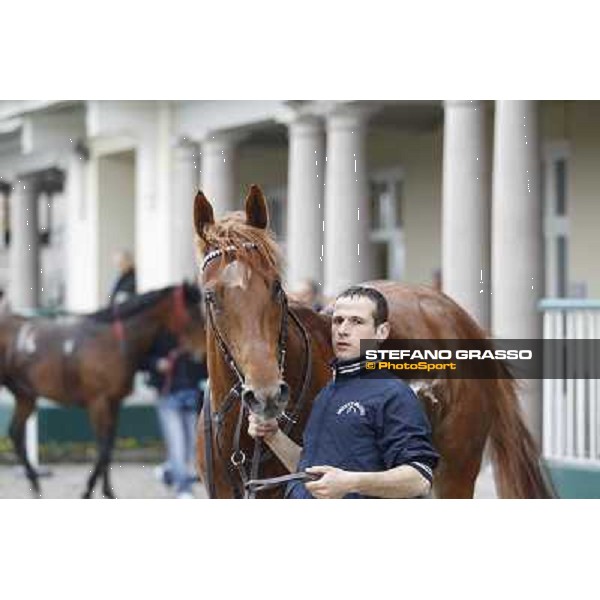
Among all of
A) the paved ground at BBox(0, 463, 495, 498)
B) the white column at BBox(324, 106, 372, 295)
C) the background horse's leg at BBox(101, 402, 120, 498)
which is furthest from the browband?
the background horse's leg at BBox(101, 402, 120, 498)

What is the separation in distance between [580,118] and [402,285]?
161cm

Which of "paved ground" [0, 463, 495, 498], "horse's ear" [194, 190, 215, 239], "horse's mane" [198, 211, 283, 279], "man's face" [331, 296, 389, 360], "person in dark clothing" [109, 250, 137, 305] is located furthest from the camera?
"person in dark clothing" [109, 250, 137, 305]

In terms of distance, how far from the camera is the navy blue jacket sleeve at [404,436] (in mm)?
4125

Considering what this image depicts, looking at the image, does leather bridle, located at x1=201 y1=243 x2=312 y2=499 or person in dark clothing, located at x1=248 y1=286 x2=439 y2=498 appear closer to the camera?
person in dark clothing, located at x1=248 y1=286 x2=439 y2=498

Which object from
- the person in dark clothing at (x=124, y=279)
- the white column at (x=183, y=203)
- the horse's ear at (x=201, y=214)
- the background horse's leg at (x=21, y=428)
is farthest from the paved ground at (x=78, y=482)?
the horse's ear at (x=201, y=214)

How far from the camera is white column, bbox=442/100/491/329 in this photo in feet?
25.4

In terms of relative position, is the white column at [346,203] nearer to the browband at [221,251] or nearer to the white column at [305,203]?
the white column at [305,203]

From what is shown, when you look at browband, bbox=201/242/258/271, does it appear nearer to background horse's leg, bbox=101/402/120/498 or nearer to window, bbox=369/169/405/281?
window, bbox=369/169/405/281

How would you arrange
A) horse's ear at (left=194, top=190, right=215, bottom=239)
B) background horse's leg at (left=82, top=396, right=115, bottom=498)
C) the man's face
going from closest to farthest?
the man's face
horse's ear at (left=194, top=190, right=215, bottom=239)
background horse's leg at (left=82, top=396, right=115, bottom=498)

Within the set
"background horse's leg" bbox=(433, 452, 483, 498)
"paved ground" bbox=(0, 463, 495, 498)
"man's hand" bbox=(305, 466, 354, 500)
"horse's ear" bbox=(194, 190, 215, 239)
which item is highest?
"horse's ear" bbox=(194, 190, 215, 239)

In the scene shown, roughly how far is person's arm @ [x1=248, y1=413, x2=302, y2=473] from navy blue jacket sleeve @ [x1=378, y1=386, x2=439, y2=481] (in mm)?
509

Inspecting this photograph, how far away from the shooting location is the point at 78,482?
877 centimetres

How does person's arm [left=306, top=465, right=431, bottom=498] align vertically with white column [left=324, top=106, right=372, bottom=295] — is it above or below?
below

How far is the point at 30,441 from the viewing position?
9.63 m
